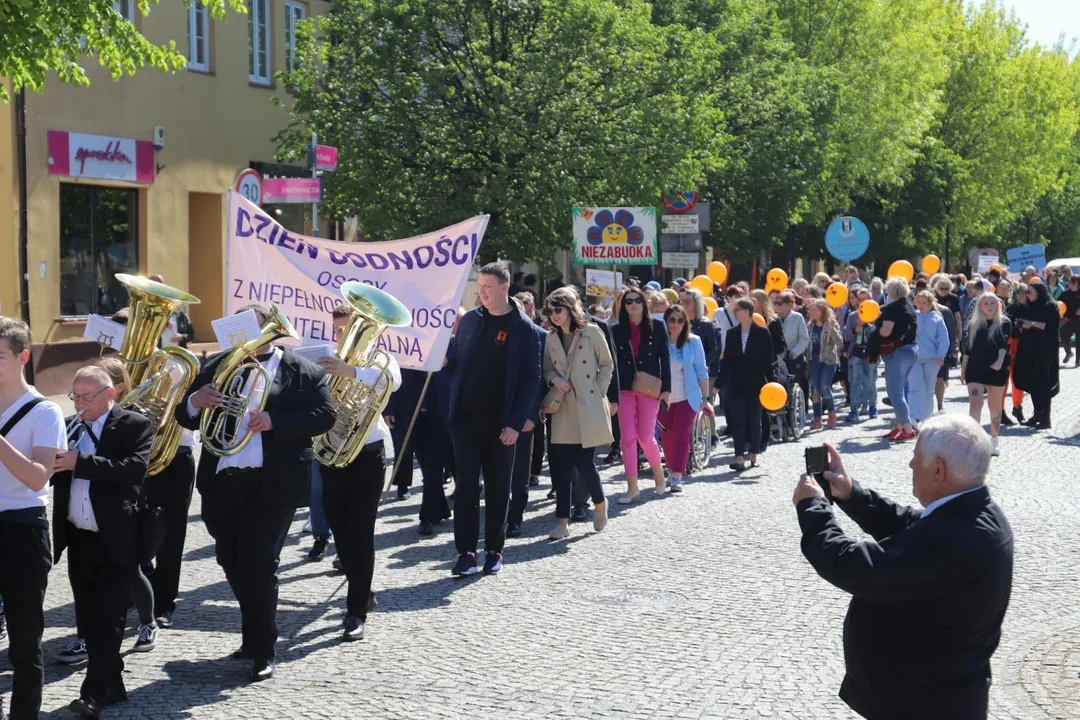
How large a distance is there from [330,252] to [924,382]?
29.6ft

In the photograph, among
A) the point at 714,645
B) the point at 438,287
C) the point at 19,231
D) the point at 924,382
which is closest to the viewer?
the point at 714,645

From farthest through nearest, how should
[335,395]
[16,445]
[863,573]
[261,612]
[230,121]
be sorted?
[230,121]
[335,395]
[261,612]
[16,445]
[863,573]

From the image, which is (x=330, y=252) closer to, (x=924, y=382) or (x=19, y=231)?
(x=924, y=382)

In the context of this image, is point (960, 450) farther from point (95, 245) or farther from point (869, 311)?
point (95, 245)

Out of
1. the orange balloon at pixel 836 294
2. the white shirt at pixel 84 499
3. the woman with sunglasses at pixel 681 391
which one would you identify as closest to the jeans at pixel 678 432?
the woman with sunglasses at pixel 681 391

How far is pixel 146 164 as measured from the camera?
24891 millimetres

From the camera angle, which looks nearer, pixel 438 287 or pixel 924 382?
pixel 438 287

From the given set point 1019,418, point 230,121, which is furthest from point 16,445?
point 230,121

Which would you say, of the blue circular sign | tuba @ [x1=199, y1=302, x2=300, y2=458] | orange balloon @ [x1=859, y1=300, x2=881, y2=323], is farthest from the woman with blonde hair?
the blue circular sign

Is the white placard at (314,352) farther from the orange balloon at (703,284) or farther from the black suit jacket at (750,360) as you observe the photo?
the orange balloon at (703,284)

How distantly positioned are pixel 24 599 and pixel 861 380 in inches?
588

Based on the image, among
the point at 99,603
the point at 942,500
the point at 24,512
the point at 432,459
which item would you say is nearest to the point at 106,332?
the point at 99,603

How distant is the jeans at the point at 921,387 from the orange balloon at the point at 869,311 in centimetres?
134

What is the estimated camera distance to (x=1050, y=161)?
58844mm
